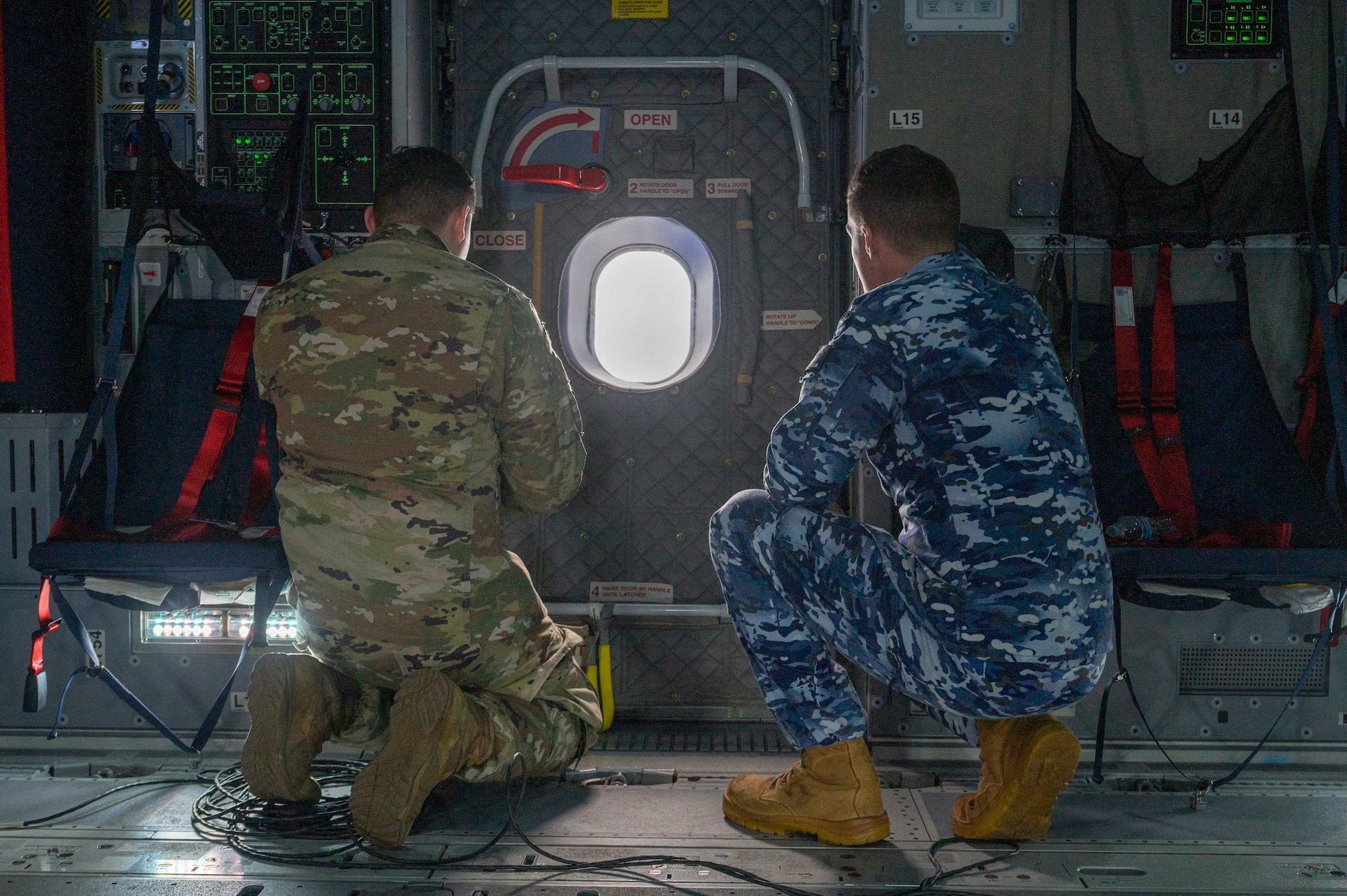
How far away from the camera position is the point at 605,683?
3.72 m

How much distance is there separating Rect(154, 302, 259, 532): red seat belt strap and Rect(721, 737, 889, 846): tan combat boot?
2271mm

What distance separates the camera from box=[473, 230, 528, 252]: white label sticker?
4.04 m

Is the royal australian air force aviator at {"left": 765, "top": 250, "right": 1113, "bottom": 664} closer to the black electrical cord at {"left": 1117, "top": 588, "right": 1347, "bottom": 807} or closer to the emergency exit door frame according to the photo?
the black electrical cord at {"left": 1117, "top": 588, "right": 1347, "bottom": 807}

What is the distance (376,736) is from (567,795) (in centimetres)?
61

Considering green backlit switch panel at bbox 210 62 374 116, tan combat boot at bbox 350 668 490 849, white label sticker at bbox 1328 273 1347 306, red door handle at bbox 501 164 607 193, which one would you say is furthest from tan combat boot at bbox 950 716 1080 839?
green backlit switch panel at bbox 210 62 374 116

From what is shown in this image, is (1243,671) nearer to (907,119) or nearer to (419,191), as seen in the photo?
(907,119)

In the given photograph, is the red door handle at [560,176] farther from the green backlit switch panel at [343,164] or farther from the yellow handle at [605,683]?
the yellow handle at [605,683]

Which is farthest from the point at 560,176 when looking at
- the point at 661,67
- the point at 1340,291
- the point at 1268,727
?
the point at 1268,727

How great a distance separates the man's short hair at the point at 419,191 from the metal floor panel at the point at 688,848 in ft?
5.78

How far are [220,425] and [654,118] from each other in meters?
2.12

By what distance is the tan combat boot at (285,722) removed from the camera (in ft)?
8.32

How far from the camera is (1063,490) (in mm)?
2238

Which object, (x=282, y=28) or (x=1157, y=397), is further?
(x=282, y=28)

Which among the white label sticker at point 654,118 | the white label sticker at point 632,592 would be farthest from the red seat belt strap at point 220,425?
the white label sticker at point 654,118
